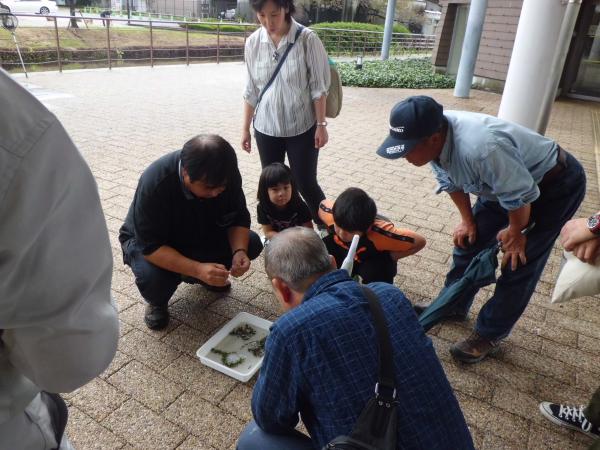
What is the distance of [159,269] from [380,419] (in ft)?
5.51

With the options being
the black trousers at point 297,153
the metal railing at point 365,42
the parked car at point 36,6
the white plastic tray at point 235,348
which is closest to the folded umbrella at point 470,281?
the white plastic tray at point 235,348

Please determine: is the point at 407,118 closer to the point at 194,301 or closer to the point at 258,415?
the point at 258,415

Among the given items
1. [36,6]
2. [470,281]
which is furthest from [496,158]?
[36,6]

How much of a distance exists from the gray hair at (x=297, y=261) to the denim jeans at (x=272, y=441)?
50cm

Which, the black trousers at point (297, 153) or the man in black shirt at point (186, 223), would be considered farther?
the black trousers at point (297, 153)

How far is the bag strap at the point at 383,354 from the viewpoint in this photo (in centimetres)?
117

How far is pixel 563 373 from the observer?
2428 mm

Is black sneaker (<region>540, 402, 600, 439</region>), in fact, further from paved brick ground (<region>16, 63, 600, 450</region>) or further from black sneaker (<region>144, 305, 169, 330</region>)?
black sneaker (<region>144, 305, 169, 330</region>)

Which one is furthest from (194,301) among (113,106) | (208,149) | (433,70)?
(433,70)

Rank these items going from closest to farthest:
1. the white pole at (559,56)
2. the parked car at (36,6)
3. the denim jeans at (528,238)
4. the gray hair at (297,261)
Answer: the gray hair at (297,261), the denim jeans at (528,238), the white pole at (559,56), the parked car at (36,6)

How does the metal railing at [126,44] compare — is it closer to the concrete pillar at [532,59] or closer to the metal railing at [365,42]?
the metal railing at [365,42]

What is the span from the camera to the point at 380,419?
1.15 meters

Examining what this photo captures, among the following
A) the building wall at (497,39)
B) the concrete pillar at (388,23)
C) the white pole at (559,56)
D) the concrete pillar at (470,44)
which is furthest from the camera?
the concrete pillar at (388,23)

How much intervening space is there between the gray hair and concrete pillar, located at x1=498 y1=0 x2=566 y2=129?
3.90 meters
